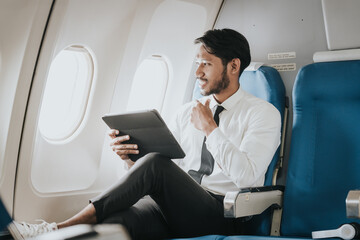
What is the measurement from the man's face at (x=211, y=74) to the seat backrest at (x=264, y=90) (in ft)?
0.64

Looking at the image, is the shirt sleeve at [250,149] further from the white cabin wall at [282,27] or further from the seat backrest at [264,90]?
the white cabin wall at [282,27]

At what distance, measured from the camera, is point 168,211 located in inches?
103

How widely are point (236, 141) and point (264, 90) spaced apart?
40 cm

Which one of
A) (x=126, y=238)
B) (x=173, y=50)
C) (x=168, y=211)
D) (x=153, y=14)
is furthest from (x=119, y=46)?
(x=126, y=238)

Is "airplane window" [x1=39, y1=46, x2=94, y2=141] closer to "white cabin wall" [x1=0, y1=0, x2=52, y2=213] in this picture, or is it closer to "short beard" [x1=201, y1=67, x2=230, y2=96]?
"white cabin wall" [x1=0, y1=0, x2=52, y2=213]

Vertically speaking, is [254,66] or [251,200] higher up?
[254,66]

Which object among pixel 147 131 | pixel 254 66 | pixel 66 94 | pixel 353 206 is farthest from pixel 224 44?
pixel 353 206

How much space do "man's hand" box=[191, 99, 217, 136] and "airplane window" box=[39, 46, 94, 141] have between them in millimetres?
883

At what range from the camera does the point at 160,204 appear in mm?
2646

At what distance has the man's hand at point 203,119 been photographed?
109 inches

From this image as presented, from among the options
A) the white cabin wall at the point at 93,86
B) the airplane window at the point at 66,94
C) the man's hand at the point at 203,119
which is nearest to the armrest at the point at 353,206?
the man's hand at the point at 203,119

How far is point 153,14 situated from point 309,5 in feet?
3.35

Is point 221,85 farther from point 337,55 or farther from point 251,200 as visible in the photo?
point 251,200

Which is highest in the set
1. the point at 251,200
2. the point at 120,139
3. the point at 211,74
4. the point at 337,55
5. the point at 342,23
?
the point at 342,23
